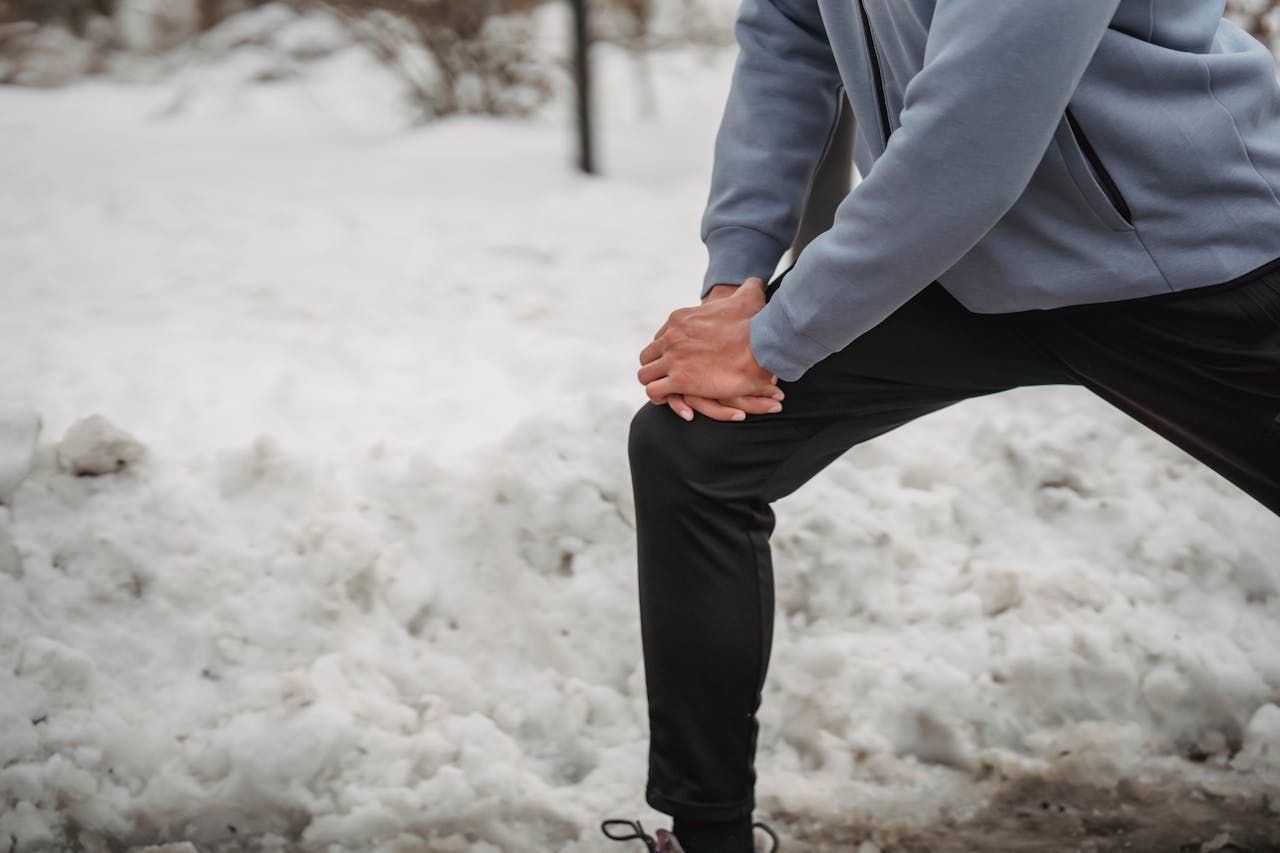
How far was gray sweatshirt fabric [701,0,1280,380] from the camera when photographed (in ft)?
4.24

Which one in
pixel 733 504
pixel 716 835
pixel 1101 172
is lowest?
pixel 716 835

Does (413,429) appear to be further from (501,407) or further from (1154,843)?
(1154,843)

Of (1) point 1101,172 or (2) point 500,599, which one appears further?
(2) point 500,599

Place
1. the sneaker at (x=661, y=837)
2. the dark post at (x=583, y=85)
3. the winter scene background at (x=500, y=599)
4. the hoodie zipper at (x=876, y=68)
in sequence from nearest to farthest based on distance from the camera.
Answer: the hoodie zipper at (x=876, y=68), the sneaker at (x=661, y=837), the winter scene background at (x=500, y=599), the dark post at (x=583, y=85)

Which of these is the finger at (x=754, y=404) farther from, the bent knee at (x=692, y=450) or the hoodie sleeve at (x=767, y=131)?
the hoodie sleeve at (x=767, y=131)

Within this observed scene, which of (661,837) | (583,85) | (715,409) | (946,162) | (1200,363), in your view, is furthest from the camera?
(583,85)

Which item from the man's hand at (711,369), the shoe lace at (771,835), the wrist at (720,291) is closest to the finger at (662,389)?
the man's hand at (711,369)

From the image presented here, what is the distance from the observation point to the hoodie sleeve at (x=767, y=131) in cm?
186

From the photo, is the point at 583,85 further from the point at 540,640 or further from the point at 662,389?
the point at 662,389

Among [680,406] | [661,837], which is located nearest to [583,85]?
[680,406]

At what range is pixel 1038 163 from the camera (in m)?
1.37

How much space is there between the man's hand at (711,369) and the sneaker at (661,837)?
24.3 inches

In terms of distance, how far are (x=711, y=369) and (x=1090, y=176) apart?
1.65ft

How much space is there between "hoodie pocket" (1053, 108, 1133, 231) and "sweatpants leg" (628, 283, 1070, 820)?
267 millimetres
